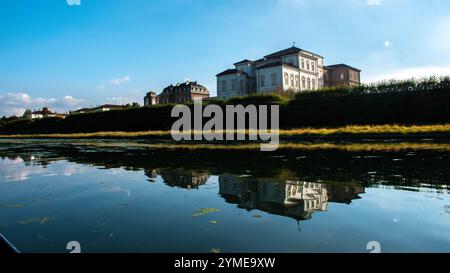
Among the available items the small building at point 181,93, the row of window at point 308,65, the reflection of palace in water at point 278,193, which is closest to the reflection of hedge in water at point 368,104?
the reflection of palace in water at point 278,193

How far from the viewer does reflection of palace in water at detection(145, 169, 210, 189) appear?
8.63m

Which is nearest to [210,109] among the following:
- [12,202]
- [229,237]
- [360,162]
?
[360,162]

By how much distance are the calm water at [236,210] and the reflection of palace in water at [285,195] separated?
2 centimetres

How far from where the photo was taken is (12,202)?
22.6 feet

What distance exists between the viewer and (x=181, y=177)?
9.80 meters

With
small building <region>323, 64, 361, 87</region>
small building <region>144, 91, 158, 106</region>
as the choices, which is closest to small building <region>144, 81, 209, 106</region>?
small building <region>144, 91, 158, 106</region>

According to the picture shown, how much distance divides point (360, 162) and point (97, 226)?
916cm

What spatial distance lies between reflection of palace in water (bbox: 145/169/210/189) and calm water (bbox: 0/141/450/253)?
3 cm

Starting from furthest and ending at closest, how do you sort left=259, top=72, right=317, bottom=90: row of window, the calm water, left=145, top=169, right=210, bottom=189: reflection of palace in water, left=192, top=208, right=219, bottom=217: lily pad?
left=259, top=72, right=317, bottom=90: row of window → left=145, top=169, right=210, bottom=189: reflection of palace in water → left=192, top=208, right=219, bottom=217: lily pad → the calm water

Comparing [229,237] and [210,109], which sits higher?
[210,109]

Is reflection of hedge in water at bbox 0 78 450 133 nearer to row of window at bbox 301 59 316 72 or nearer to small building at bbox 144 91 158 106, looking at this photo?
row of window at bbox 301 59 316 72

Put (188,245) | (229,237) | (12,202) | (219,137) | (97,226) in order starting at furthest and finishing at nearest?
(219,137), (12,202), (97,226), (229,237), (188,245)

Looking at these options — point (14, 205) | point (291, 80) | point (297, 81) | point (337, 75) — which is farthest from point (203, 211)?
point (337, 75)

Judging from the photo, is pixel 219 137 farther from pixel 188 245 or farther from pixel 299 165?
pixel 188 245
